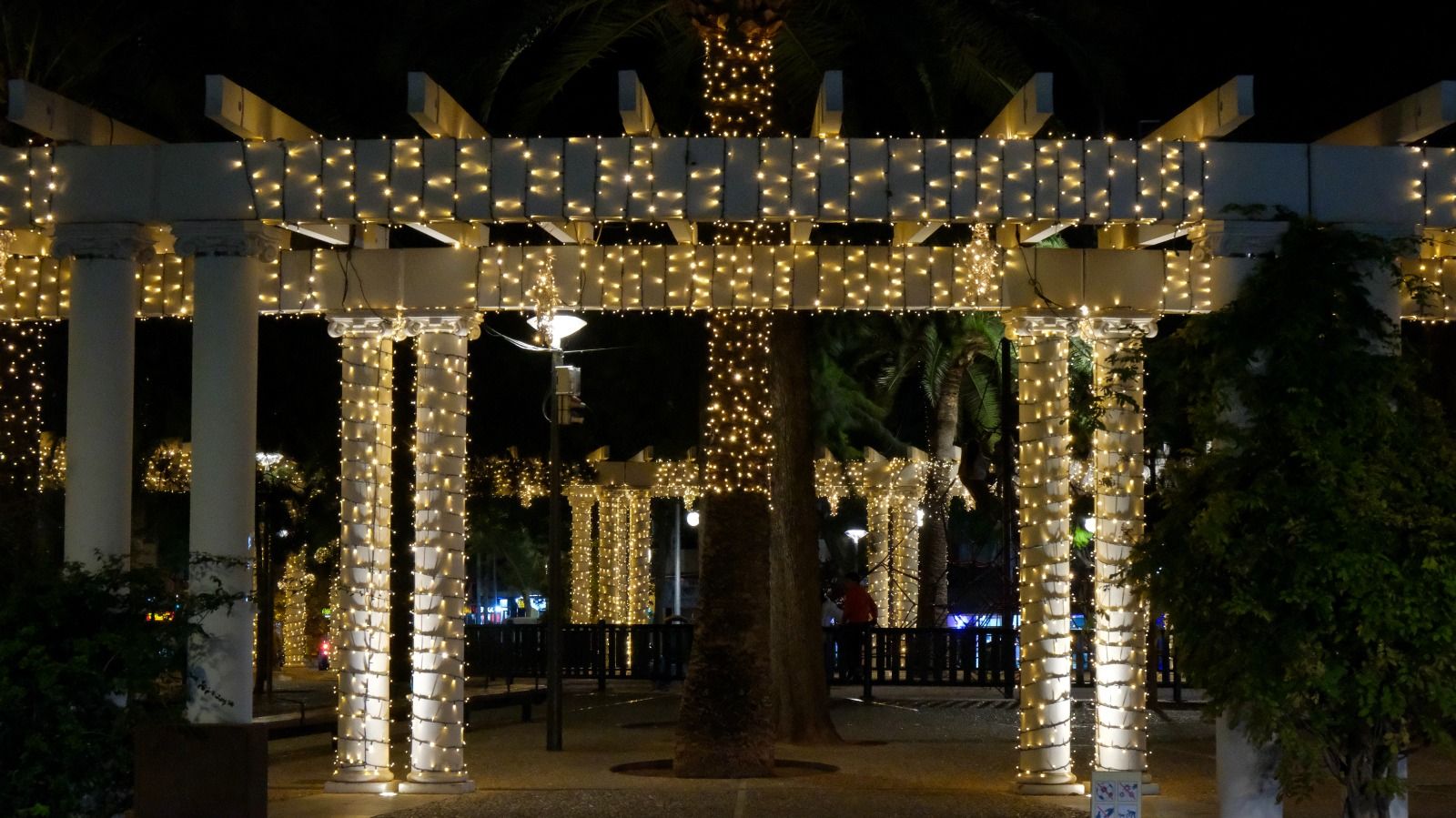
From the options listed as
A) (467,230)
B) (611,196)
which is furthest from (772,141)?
(467,230)

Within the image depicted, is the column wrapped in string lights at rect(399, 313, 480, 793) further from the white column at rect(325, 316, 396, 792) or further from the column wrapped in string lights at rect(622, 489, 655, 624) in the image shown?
the column wrapped in string lights at rect(622, 489, 655, 624)

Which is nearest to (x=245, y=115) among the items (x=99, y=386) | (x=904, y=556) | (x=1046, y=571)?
(x=99, y=386)

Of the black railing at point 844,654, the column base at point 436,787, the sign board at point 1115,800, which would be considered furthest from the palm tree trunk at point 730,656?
the black railing at point 844,654

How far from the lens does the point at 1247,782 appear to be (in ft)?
38.1

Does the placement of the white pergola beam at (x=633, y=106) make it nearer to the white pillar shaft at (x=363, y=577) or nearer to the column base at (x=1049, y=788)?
the white pillar shaft at (x=363, y=577)

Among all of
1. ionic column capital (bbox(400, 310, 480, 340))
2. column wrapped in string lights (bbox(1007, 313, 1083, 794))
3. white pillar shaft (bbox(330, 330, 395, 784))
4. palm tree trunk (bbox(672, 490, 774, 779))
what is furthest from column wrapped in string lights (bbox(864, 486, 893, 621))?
ionic column capital (bbox(400, 310, 480, 340))

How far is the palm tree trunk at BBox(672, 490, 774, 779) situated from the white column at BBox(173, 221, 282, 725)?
15.2ft

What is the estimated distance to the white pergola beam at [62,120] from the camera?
12.0m

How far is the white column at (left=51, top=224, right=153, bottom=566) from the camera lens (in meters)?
12.4

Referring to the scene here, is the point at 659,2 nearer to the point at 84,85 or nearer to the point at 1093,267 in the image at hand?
the point at 1093,267

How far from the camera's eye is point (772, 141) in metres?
12.7

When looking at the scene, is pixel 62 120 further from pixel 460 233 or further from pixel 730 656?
pixel 730 656

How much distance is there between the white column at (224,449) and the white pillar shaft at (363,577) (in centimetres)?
206

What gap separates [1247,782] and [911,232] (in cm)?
549
